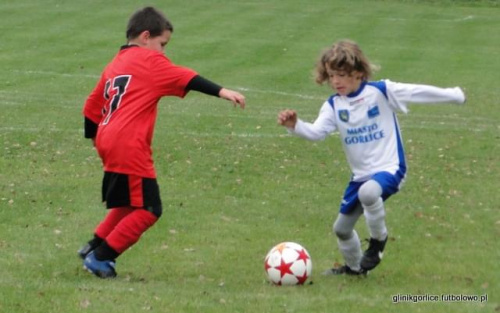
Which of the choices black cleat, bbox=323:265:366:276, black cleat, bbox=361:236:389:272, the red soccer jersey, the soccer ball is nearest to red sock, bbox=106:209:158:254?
the red soccer jersey

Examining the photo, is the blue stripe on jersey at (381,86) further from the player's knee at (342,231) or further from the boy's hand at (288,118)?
the player's knee at (342,231)

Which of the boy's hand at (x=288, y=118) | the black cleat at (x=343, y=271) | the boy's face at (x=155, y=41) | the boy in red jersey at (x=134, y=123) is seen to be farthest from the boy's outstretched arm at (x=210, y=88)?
the black cleat at (x=343, y=271)

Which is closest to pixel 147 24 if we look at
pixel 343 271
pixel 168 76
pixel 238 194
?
pixel 168 76

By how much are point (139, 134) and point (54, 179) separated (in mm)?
4382

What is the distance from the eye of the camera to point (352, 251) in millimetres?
7941

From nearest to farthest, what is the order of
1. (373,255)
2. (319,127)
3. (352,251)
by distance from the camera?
(319,127)
(373,255)
(352,251)

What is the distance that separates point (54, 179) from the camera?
1162cm

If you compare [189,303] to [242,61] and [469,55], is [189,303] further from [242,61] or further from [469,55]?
[469,55]

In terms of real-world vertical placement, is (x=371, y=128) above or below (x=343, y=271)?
above

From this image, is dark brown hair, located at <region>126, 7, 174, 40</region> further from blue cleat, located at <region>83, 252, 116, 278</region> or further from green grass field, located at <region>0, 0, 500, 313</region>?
green grass field, located at <region>0, 0, 500, 313</region>

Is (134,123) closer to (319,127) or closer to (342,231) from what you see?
(319,127)

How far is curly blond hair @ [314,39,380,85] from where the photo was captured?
7555 millimetres

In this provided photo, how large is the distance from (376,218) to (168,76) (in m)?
1.76

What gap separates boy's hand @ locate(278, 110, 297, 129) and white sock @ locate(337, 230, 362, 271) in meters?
1.05
